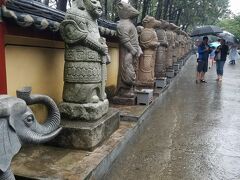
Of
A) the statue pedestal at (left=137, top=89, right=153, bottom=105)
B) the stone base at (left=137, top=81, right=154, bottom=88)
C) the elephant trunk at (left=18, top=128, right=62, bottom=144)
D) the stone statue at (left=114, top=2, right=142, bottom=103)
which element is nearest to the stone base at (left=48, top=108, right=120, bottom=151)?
the elephant trunk at (left=18, top=128, right=62, bottom=144)

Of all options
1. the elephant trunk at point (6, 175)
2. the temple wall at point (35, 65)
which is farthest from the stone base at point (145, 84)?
the elephant trunk at point (6, 175)

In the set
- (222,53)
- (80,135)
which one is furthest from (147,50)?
(222,53)

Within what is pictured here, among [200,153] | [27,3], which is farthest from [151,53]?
[27,3]

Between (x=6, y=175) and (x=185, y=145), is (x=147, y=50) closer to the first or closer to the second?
(x=185, y=145)

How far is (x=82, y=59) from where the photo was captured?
4773 millimetres

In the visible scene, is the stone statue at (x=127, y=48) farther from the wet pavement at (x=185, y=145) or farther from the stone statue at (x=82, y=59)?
the stone statue at (x=82, y=59)

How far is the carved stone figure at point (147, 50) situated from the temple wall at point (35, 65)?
12.7 feet

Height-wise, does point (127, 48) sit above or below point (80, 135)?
above

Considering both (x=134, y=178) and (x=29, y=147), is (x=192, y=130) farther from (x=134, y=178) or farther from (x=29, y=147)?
(x=29, y=147)

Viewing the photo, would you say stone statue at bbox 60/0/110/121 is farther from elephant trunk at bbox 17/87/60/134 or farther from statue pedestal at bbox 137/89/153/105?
statue pedestal at bbox 137/89/153/105

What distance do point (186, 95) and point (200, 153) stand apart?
594 cm

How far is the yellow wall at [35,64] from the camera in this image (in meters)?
4.46

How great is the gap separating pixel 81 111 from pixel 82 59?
0.78 metres

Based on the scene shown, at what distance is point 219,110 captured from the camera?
891cm
